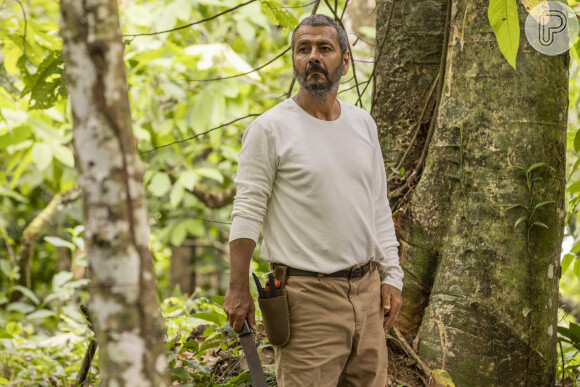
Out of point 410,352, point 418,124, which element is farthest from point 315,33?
point 410,352

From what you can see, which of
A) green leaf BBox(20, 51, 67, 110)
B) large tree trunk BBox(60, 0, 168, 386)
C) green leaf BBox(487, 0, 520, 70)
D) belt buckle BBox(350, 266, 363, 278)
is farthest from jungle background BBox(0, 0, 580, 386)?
large tree trunk BBox(60, 0, 168, 386)

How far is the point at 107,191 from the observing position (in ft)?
3.73

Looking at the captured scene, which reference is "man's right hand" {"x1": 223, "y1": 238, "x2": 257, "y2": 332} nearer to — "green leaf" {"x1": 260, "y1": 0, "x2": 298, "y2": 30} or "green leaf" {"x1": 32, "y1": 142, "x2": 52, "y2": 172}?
"green leaf" {"x1": 260, "y1": 0, "x2": 298, "y2": 30}

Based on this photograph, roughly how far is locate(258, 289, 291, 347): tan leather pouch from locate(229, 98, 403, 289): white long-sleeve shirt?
15cm

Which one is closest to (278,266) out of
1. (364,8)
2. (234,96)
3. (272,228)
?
(272,228)

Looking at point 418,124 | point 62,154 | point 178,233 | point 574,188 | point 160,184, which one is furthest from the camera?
point 178,233

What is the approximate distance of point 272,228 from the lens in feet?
7.11

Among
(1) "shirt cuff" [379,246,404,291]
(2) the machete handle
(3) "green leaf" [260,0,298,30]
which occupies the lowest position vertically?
(2) the machete handle

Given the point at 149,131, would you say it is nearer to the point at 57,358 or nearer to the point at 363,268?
the point at 57,358

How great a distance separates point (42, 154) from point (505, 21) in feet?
12.0

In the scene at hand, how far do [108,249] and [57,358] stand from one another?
11.0 ft

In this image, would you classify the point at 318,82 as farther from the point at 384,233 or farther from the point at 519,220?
the point at 519,220

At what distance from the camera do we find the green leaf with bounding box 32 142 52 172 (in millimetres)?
4352

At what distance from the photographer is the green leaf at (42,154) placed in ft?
14.3
